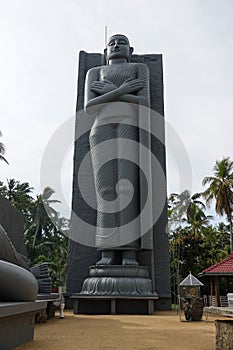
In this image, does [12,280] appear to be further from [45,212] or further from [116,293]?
[45,212]

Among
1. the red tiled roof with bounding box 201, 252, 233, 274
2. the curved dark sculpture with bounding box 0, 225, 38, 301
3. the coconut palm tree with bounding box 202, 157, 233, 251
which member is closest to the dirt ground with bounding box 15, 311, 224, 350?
the curved dark sculpture with bounding box 0, 225, 38, 301

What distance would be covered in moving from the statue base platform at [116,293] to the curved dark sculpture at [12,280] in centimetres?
573

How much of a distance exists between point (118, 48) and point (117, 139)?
3555mm

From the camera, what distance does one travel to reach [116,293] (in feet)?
31.9

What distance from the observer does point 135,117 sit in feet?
40.1

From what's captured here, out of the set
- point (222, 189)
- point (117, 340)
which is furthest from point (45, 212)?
point (117, 340)

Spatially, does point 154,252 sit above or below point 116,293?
above

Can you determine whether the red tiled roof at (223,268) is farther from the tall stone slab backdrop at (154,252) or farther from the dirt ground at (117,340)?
the dirt ground at (117,340)

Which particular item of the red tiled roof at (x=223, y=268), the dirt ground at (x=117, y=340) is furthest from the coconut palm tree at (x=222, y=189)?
the dirt ground at (x=117, y=340)

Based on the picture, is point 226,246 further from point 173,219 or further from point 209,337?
point 209,337

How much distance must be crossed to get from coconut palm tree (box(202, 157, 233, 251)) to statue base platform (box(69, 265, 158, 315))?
9872mm

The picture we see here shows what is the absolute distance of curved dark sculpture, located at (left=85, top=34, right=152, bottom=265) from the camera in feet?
35.7

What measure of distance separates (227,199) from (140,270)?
1043 centimetres

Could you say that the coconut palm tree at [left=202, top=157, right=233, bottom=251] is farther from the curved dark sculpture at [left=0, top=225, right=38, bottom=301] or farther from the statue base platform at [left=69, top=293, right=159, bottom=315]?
the curved dark sculpture at [left=0, top=225, right=38, bottom=301]
